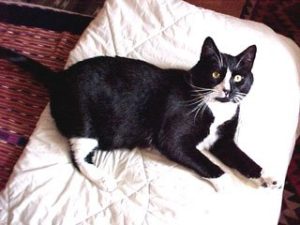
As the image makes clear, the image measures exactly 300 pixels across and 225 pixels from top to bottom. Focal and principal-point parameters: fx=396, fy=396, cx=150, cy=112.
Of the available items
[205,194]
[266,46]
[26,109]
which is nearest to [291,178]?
[266,46]

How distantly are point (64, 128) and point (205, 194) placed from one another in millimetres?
445

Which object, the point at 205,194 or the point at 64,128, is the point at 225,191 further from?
the point at 64,128

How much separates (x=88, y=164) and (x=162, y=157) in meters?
0.21

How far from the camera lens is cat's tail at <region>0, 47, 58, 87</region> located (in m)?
1.23

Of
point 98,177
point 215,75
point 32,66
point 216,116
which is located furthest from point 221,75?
point 32,66

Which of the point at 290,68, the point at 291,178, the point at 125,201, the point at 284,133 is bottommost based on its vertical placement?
the point at 291,178

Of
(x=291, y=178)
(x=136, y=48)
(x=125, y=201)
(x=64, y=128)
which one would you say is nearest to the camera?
(x=125, y=201)

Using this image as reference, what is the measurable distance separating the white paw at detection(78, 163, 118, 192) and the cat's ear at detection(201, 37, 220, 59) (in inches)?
17.2

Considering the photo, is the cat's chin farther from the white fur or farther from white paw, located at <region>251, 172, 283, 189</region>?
white paw, located at <region>251, 172, 283, 189</region>

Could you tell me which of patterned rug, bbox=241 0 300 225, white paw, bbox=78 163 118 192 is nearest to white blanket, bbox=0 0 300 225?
white paw, bbox=78 163 118 192

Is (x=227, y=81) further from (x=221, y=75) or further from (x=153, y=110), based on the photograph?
(x=153, y=110)

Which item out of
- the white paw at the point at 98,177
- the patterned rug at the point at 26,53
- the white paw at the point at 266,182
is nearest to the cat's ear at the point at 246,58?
the white paw at the point at 266,182

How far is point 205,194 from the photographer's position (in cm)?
106

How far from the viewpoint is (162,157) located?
3.76 feet
